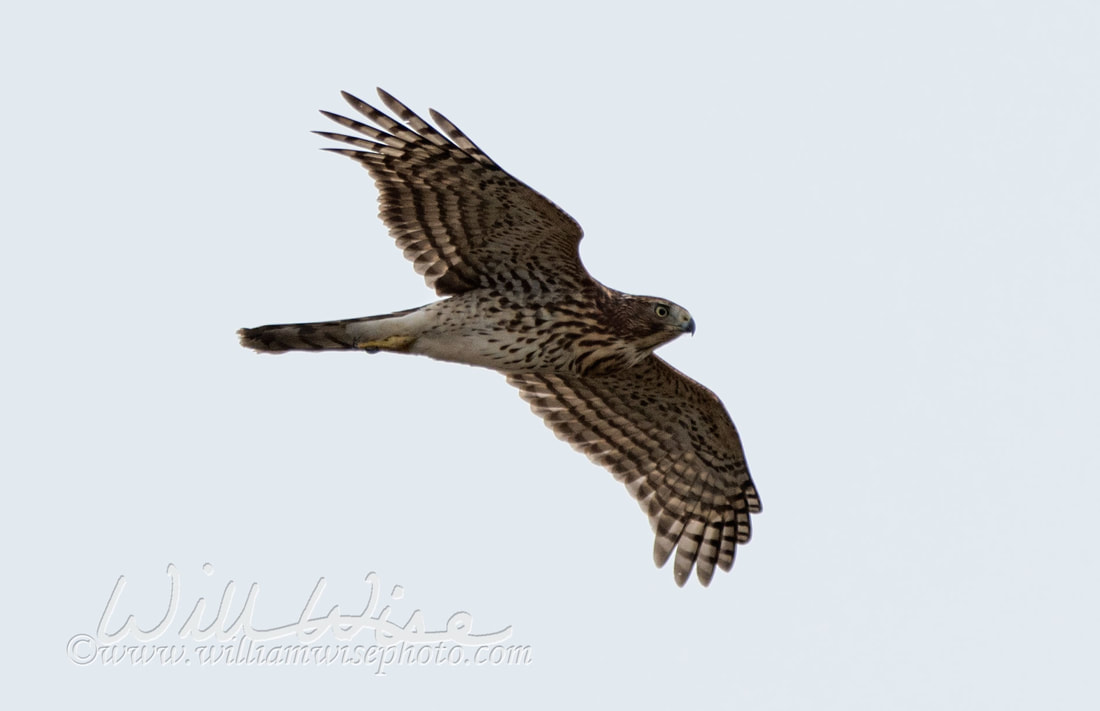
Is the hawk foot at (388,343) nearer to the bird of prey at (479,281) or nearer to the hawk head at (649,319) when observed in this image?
the bird of prey at (479,281)

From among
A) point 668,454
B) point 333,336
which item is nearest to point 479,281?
point 333,336

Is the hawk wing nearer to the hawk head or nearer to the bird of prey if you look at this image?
the bird of prey

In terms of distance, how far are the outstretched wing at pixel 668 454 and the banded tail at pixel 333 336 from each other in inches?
71.7

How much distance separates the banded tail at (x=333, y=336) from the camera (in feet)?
33.7

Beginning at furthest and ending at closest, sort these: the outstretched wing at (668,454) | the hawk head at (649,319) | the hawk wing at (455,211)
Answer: the outstretched wing at (668,454) → the hawk head at (649,319) → the hawk wing at (455,211)

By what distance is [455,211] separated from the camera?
34.5 feet

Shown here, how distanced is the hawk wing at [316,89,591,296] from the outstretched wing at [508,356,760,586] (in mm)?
1580

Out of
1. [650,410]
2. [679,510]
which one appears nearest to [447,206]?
[650,410]

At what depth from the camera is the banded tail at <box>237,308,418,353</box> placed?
10.3 m

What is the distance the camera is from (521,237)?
412 inches

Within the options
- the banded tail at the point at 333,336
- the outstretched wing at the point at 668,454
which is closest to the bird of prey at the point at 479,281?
the banded tail at the point at 333,336

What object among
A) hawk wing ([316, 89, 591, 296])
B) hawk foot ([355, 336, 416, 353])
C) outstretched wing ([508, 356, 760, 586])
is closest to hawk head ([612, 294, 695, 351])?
hawk wing ([316, 89, 591, 296])

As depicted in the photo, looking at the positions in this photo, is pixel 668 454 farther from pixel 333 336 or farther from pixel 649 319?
pixel 333 336

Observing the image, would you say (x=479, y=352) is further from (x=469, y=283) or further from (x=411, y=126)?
(x=411, y=126)
